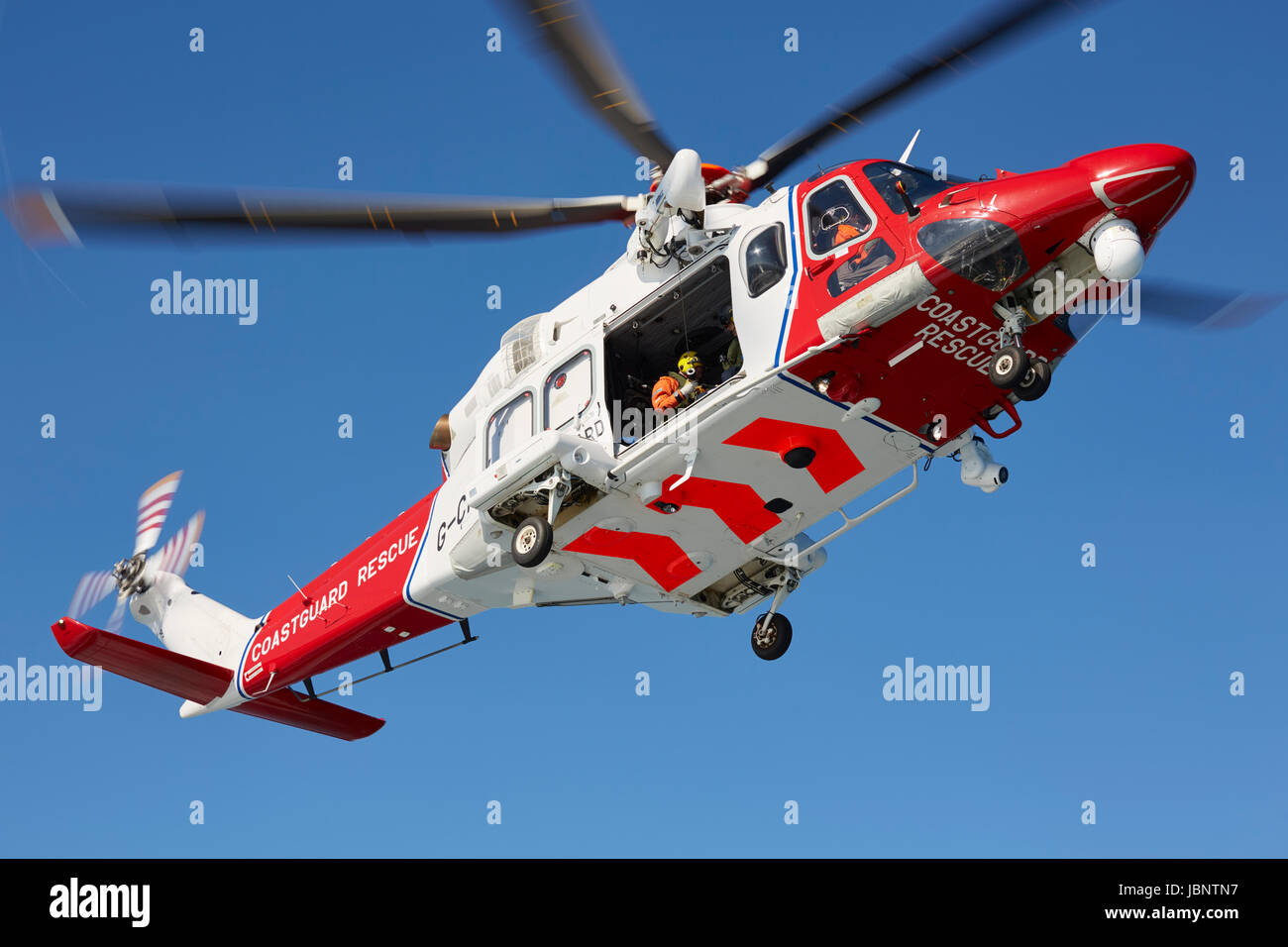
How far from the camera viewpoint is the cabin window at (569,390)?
17.1 meters

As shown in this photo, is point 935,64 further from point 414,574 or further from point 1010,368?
point 414,574

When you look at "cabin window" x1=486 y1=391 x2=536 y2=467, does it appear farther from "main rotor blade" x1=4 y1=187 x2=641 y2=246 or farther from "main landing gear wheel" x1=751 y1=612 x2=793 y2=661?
"main landing gear wheel" x1=751 y1=612 x2=793 y2=661

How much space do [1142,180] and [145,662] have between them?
1430 cm

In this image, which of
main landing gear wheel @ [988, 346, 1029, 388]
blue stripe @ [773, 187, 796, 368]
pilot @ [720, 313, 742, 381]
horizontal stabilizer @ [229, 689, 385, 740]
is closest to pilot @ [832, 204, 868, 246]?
blue stripe @ [773, 187, 796, 368]

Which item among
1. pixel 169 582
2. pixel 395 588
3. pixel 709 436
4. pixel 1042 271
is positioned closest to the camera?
pixel 1042 271

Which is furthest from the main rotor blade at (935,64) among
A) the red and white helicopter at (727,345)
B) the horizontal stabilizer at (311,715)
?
the horizontal stabilizer at (311,715)

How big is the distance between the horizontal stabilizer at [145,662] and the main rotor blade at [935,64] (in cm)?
1115

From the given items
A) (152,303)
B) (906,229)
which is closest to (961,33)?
(906,229)

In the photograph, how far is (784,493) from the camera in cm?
1689

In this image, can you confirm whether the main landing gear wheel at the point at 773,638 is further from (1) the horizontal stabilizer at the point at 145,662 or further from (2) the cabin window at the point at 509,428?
(1) the horizontal stabilizer at the point at 145,662

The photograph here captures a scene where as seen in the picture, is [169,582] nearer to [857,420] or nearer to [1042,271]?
[857,420]

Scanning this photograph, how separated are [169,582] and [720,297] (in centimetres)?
1060

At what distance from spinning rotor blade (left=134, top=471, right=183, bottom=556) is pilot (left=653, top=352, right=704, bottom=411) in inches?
376

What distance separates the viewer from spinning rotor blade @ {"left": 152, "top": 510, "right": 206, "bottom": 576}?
73.9ft
